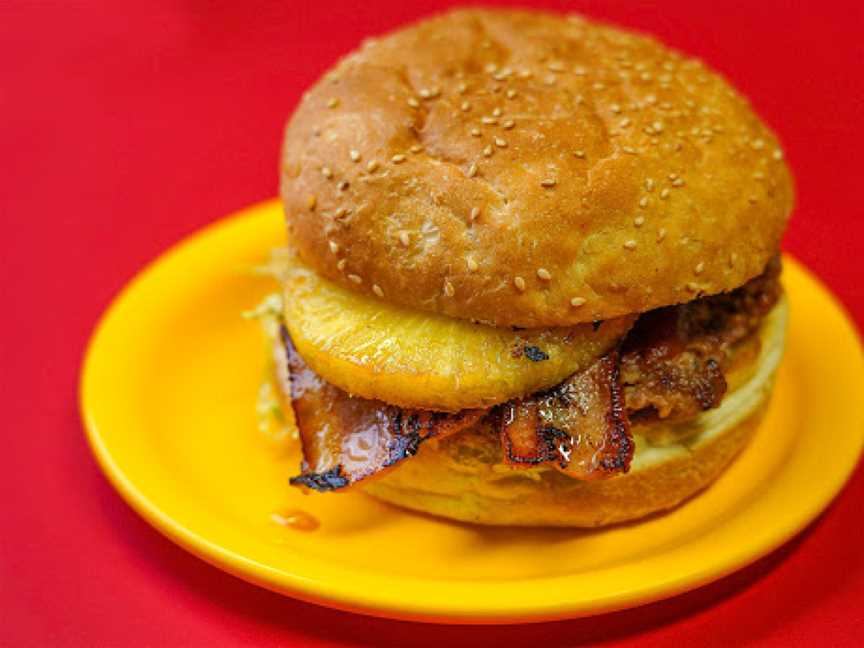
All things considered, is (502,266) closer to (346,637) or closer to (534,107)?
(534,107)

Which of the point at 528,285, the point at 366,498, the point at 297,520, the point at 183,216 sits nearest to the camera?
the point at 528,285

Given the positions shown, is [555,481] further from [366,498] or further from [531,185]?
[531,185]

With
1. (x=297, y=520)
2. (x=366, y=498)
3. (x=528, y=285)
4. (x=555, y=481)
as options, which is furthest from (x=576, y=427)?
(x=297, y=520)

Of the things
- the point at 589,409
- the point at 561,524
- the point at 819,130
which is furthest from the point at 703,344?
the point at 819,130

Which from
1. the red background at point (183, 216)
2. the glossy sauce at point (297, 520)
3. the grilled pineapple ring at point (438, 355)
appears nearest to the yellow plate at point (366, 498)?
the glossy sauce at point (297, 520)

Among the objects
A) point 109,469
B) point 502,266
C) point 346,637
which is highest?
point 502,266

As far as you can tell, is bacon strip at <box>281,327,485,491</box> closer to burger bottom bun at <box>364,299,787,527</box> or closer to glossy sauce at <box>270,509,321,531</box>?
burger bottom bun at <box>364,299,787,527</box>
